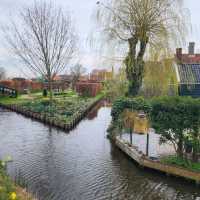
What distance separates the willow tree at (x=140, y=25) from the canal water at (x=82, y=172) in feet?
14.6

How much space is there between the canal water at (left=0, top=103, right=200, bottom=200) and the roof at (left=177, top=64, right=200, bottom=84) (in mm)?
6478

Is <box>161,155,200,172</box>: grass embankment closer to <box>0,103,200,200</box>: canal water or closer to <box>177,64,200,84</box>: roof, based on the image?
<box>0,103,200,200</box>: canal water

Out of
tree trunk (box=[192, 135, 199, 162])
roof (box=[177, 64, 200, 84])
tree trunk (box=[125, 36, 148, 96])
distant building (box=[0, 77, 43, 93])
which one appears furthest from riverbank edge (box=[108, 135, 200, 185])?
distant building (box=[0, 77, 43, 93])

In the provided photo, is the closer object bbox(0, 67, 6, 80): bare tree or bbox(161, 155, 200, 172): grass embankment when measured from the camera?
bbox(161, 155, 200, 172): grass embankment

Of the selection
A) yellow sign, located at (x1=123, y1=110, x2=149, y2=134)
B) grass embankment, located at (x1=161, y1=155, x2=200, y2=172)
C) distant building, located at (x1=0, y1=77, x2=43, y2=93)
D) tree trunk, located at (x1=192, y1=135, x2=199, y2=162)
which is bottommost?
grass embankment, located at (x1=161, y1=155, x2=200, y2=172)

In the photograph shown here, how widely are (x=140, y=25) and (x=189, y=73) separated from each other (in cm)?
658

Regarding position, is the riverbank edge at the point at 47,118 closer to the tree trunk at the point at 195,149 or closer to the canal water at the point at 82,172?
the canal water at the point at 82,172

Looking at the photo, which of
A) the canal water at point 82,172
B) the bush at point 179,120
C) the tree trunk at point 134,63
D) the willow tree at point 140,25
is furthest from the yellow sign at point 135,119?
the bush at point 179,120

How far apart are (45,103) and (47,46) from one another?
5209 millimetres

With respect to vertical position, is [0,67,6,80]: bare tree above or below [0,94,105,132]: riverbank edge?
above

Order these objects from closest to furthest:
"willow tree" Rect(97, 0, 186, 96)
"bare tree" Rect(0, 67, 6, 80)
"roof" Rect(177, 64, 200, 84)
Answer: "willow tree" Rect(97, 0, 186, 96) → "roof" Rect(177, 64, 200, 84) → "bare tree" Rect(0, 67, 6, 80)

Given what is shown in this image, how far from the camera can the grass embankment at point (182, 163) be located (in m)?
8.41

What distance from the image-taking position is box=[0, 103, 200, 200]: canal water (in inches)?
296

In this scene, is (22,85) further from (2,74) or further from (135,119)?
(135,119)
